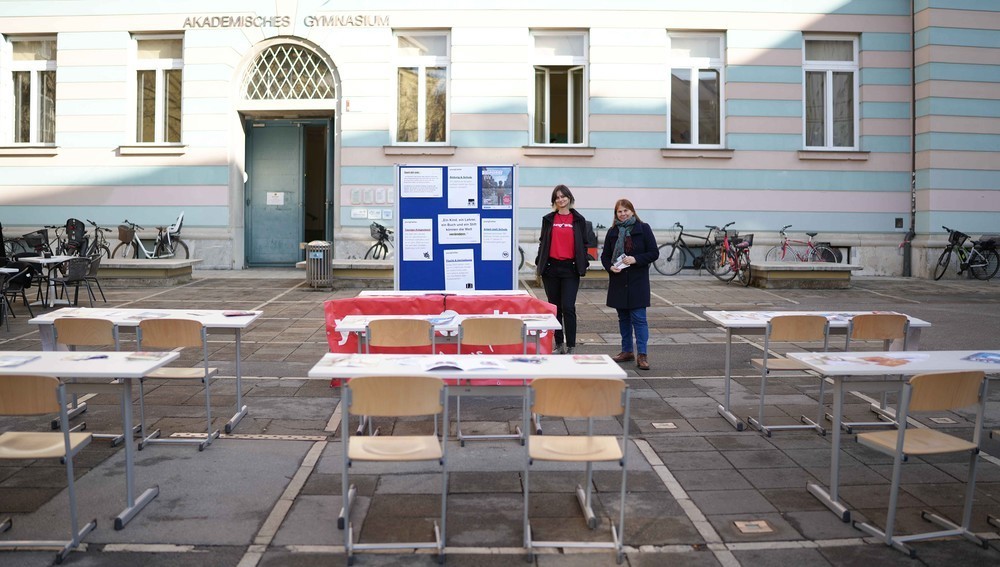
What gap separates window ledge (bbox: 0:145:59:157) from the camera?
1755cm

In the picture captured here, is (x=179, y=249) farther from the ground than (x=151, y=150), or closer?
closer

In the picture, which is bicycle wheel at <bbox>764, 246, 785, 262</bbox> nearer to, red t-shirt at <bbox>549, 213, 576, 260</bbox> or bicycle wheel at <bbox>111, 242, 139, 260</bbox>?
red t-shirt at <bbox>549, 213, 576, 260</bbox>

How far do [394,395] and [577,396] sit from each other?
91 cm

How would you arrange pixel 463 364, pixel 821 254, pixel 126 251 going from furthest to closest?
pixel 126 251 < pixel 821 254 < pixel 463 364

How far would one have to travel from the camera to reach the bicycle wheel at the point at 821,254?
17047 millimetres

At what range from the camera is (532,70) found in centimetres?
1741

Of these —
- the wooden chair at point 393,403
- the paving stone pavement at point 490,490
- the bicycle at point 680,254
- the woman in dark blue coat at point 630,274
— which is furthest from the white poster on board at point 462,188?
the bicycle at point 680,254

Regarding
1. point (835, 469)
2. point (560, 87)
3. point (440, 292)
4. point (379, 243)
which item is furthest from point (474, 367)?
point (560, 87)

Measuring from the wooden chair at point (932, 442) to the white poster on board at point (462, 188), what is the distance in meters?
4.94

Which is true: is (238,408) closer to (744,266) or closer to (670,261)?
(744,266)

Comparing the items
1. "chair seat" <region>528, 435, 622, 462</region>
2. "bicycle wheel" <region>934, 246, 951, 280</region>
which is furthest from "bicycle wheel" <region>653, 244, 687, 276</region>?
"chair seat" <region>528, 435, 622, 462</region>

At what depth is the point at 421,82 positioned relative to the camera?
687 inches

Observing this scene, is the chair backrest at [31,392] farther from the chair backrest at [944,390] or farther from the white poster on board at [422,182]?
the white poster on board at [422,182]

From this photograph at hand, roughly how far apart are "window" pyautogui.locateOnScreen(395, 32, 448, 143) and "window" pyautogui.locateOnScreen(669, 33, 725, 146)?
4588mm
